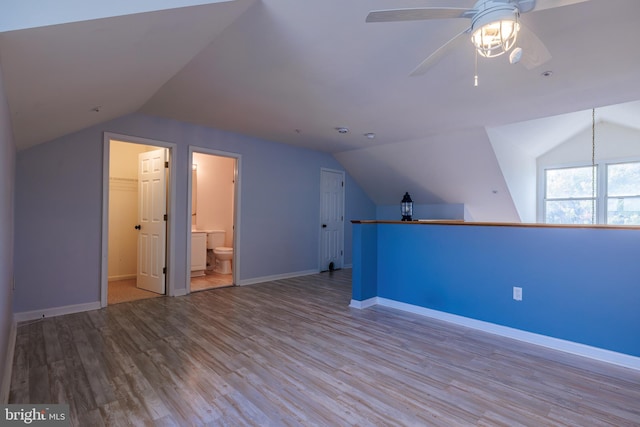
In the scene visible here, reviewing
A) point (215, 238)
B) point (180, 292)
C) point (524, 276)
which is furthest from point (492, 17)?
point (215, 238)

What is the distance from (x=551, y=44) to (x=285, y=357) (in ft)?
10.1

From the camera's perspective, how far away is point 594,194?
6.38 metres

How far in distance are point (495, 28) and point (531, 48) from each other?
36 centimetres

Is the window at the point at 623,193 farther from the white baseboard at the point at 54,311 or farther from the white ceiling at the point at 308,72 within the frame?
the white baseboard at the point at 54,311

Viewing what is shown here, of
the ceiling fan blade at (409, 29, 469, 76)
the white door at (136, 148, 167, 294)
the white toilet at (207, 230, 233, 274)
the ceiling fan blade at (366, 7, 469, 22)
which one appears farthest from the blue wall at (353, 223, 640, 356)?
the white toilet at (207, 230, 233, 274)

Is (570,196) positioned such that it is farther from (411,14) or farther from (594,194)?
(411,14)

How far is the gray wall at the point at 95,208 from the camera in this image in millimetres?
3354

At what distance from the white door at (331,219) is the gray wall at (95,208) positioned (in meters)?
0.47

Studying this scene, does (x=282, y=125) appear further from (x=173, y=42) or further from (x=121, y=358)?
(x=121, y=358)

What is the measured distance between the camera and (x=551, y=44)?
233 centimetres

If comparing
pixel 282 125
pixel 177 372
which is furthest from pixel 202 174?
pixel 177 372

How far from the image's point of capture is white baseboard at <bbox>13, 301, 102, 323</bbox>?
3.27 meters

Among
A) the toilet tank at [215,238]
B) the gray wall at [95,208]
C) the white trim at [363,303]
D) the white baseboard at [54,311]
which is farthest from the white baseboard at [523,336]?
the toilet tank at [215,238]

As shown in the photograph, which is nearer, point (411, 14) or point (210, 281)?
point (411, 14)
